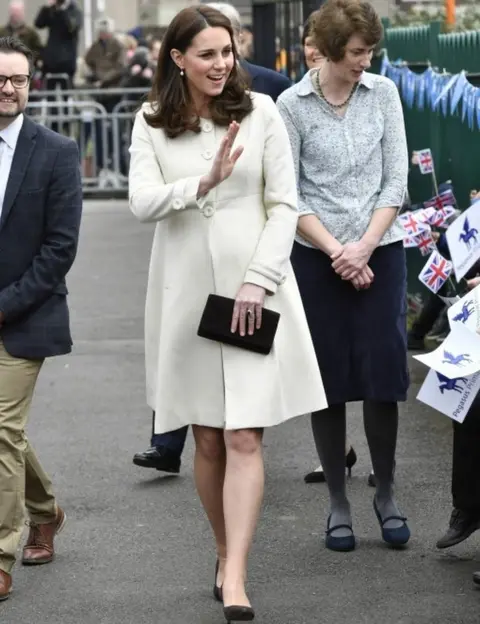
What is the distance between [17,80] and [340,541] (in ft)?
6.62

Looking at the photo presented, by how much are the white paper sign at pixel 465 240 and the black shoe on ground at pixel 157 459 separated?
181 centimetres

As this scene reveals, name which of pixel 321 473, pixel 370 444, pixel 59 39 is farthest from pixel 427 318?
pixel 59 39

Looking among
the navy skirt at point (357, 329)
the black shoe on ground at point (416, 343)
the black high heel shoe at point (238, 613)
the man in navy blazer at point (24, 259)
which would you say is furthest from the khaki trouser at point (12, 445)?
the black shoe on ground at point (416, 343)

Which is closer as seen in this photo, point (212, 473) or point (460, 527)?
point (212, 473)

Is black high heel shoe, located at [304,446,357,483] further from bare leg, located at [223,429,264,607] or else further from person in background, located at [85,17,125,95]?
person in background, located at [85,17,125,95]

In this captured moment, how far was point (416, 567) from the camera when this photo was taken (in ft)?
19.3

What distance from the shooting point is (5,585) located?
5664mm

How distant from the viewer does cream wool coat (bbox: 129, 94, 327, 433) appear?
5270mm

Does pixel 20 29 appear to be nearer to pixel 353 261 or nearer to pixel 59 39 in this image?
pixel 59 39

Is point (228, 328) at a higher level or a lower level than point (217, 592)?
higher

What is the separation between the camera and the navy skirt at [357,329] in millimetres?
6125

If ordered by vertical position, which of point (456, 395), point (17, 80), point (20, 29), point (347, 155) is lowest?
point (20, 29)

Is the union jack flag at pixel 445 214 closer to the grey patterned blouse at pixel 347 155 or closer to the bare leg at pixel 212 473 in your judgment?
the grey patterned blouse at pixel 347 155

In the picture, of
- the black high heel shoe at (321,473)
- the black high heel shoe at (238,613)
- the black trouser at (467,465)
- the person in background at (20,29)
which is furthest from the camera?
the person in background at (20,29)
